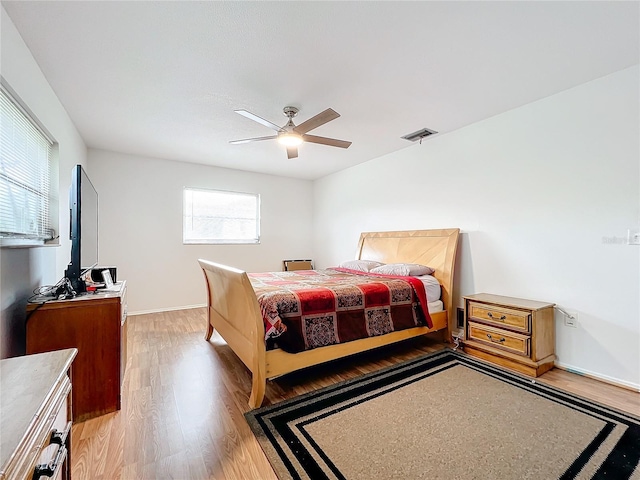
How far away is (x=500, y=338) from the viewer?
108 inches

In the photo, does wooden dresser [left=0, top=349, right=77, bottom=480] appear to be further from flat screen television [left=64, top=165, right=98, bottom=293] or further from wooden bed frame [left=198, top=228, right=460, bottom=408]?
flat screen television [left=64, top=165, right=98, bottom=293]

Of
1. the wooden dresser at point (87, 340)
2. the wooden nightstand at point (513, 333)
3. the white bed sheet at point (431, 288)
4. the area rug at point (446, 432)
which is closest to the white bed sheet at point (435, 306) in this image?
the white bed sheet at point (431, 288)

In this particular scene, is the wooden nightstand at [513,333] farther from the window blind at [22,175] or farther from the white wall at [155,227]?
the white wall at [155,227]

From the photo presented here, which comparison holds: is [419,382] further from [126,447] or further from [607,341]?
[126,447]

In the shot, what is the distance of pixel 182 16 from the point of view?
1766mm

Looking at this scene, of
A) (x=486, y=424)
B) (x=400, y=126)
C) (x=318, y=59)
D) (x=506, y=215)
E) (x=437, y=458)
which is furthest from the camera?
(x=400, y=126)

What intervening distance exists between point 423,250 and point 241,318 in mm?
2494

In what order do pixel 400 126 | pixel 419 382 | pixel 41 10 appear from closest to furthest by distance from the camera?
pixel 41 10
pixel 419 382
pixel 400 126

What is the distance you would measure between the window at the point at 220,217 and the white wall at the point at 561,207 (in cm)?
332

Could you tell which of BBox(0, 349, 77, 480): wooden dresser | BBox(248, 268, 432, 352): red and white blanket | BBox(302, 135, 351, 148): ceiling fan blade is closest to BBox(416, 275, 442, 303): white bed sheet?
BBox(248, 268, 432, 352): red and white blanket

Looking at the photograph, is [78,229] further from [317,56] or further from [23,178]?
[317,56]

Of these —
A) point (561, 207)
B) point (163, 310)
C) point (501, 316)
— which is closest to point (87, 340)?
point (163, 310)

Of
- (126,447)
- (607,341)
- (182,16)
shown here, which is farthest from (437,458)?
(182,16)

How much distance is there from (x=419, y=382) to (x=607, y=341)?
1631mm
